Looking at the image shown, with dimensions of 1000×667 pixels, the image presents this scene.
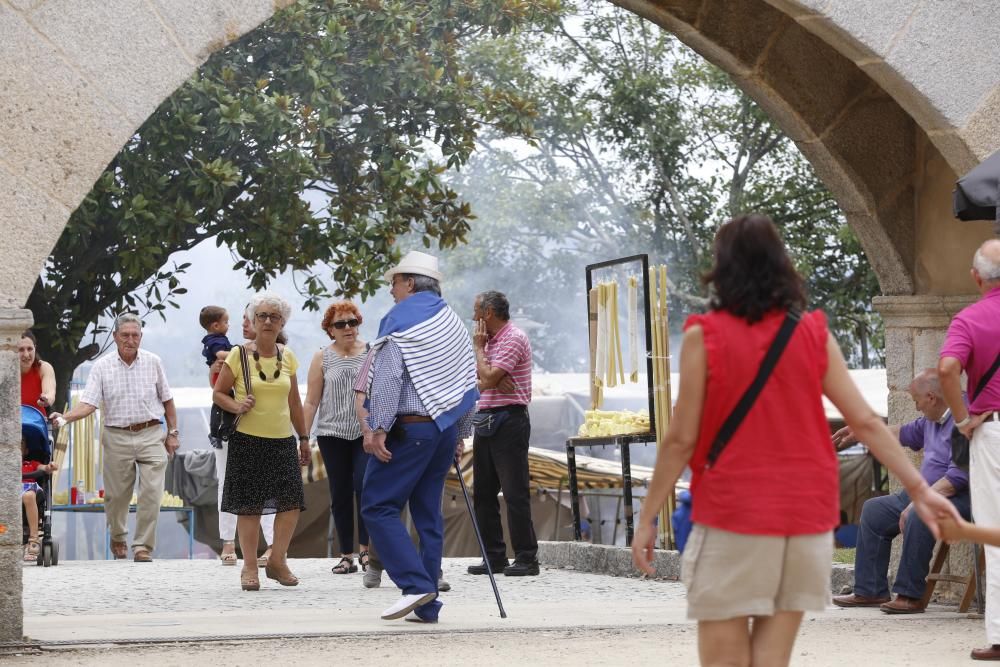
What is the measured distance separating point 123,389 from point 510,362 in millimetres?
3263

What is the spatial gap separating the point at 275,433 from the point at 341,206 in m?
7.34

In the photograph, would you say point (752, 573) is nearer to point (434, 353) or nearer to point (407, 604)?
point (407, 604)

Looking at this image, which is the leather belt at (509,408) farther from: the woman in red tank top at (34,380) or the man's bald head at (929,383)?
the woman in red tank top at (34,380)

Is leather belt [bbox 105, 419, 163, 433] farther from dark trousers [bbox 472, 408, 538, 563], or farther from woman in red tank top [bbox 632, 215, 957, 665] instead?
woman in red tank top [bbox 632, 215, 957, 665]

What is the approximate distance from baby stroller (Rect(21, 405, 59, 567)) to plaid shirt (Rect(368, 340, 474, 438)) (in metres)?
3.11

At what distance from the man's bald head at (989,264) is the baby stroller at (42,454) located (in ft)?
18.1

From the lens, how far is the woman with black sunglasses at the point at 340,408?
28.8 feet

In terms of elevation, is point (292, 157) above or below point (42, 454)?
above

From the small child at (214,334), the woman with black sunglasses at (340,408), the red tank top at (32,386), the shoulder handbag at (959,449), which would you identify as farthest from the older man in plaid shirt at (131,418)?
the shoulder handbag at (959,449)

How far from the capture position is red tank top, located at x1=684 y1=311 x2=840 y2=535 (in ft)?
11.4

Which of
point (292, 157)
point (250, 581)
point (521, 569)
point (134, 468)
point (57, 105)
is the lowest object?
point (521, 569)

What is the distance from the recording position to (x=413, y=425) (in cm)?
649

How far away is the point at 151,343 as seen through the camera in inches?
2136

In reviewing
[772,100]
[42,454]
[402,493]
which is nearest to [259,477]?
[402,493]
